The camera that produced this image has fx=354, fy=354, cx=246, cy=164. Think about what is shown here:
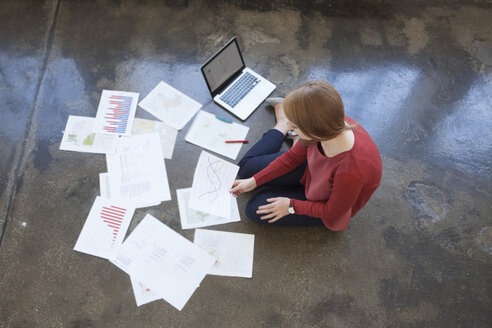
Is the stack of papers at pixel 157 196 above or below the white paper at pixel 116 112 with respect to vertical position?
below

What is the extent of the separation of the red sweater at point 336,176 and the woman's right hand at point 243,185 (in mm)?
39

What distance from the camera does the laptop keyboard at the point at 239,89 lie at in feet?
8.32

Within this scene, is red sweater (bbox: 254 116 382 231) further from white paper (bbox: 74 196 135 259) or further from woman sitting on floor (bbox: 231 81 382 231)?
white paper (bbox: 74 196 135 259)

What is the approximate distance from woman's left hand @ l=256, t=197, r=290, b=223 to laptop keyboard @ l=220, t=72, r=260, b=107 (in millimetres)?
Result: 868

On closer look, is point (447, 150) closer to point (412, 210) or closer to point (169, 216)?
point (412, 210)

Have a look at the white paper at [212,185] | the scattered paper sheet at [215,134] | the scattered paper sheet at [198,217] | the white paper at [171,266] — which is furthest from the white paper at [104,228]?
the scattered paper sheet at [215,134]

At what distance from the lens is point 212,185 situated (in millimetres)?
2297

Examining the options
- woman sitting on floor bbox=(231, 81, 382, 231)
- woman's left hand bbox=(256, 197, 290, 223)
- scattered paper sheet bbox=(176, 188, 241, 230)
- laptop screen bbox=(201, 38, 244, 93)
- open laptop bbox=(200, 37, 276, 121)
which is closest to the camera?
woman sitting on floor bbox=(231, 81, 382, 231)

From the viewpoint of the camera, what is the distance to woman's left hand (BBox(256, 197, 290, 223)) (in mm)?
1959

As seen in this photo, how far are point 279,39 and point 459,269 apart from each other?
205cm

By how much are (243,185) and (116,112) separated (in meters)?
1.08

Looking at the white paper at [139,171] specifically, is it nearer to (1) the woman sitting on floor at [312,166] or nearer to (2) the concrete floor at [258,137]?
(2) the concrete floor at [258,137]

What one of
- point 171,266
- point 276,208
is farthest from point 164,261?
point 276,208

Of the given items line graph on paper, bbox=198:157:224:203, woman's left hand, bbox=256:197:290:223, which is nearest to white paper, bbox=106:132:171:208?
line graph on paper, bbox=198:157:224:203
